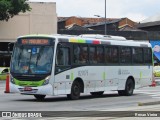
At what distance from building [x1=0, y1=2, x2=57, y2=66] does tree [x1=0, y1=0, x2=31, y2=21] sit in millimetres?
3152

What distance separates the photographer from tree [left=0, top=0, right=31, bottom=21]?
181 feet

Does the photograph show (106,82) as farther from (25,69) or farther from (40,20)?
(40,20)

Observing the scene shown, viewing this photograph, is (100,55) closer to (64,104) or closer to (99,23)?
(64,104)

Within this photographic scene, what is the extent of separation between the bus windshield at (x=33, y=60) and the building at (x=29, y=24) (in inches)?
1535

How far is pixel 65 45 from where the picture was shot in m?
22.3

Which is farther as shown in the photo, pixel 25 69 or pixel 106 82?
pixel 106 82

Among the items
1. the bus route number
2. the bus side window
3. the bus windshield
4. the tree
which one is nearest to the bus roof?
the bus side window

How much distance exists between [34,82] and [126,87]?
697cm

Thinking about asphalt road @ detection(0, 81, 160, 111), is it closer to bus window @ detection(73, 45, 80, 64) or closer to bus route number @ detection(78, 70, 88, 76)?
bus route number @ detection(78, 70, 88, 76)

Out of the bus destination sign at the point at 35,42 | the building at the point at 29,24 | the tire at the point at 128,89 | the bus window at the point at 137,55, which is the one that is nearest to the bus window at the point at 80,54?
the bus destination sign at the point at 35,42

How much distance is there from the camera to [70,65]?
22.5 meters

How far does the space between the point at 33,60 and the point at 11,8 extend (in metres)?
35.4

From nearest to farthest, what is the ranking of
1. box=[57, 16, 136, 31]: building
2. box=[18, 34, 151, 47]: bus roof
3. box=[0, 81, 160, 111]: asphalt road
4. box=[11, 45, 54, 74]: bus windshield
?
box=[0, 81, 160, 111]: asphalt road → box=[11, 45, 54, 74]: bus windshield → box=[18, 34, 151, 47]: bus roof → box=[57, 16, 136, 31]: building

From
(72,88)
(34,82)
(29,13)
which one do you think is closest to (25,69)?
(34,82)
